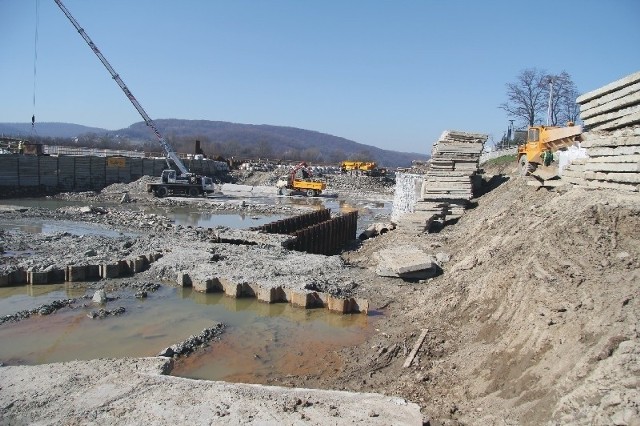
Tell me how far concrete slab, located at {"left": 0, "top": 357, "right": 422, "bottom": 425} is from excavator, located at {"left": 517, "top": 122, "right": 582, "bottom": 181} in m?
11.2

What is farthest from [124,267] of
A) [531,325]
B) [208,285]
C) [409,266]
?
[531,325]

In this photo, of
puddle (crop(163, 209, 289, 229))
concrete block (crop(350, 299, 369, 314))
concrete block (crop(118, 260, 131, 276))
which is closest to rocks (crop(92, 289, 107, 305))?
concrete block (crop(118, 260, 131, 276))

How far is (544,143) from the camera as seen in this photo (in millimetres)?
17375

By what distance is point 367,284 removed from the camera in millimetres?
11695

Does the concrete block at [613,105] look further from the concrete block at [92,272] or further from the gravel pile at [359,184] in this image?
the gravel pile at [359,184]

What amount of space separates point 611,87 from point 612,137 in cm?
121

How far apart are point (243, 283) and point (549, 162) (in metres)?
11.3

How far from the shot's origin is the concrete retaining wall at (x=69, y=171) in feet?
112

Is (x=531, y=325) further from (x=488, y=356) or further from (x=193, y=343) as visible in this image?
(x=193, y=343)

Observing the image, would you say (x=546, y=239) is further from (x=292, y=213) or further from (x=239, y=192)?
(x=239, y=192)

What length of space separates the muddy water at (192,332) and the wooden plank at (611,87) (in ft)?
22.7

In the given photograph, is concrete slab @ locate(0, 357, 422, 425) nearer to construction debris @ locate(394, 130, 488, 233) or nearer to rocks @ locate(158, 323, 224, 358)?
rocks @ locate(158, 323, 224, 358)

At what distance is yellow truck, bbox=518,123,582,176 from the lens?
52.2ft

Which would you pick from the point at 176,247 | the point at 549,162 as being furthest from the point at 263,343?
the point at 549,162
